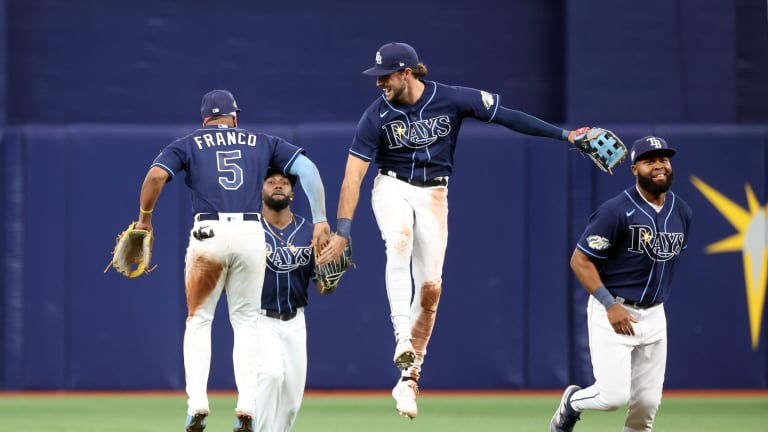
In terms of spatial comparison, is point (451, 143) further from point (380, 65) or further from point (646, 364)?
point (646, 364)

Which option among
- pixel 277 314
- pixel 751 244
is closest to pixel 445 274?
pixel 751 244

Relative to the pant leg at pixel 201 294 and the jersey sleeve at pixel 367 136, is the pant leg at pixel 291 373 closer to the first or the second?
the pant leg at pixel 201 294

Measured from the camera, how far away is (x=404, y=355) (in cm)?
831

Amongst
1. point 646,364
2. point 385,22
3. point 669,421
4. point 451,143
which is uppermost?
point 385,22

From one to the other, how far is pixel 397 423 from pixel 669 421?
232cm

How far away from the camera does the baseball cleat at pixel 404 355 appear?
8312 mm

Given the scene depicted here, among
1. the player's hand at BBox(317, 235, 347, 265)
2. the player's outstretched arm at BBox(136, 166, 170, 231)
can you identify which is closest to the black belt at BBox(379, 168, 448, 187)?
the player's hand at BBox(317, 235, 347, 265)

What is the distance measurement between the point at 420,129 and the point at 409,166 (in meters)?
0.25

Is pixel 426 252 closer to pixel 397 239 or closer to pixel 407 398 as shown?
pixel 397 239

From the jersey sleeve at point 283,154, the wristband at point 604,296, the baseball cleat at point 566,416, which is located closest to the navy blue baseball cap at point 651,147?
the wristband at point 604,296

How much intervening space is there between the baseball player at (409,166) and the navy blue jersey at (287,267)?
0.65 m

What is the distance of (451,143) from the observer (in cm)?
888

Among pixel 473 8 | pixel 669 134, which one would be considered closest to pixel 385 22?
pixel 473 8

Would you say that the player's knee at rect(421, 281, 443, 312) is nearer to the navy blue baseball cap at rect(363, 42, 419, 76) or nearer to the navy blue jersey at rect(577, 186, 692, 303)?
the navy blue jersey at rect(577, 186, 692, 303)
